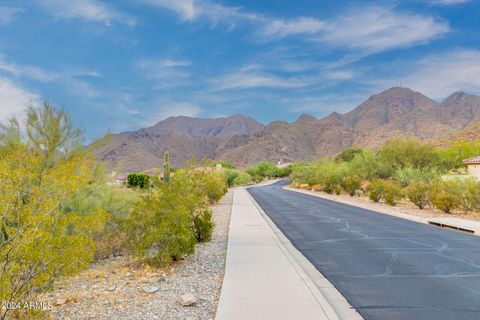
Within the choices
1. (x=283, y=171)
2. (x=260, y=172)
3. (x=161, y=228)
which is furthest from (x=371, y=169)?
(x=283, y=171)

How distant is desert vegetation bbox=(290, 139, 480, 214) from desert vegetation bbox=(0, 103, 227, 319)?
14841 millimetres

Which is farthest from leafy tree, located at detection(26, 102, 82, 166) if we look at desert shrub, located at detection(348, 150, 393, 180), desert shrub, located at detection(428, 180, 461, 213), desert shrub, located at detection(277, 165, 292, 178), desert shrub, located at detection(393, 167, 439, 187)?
desert shrub, located at detection(277, 165, 292, 178)

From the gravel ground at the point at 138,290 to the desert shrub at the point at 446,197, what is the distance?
633 inches

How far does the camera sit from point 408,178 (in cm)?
3547

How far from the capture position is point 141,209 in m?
9.91

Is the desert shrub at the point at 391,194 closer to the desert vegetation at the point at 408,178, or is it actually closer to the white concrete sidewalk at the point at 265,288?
the desert vegetation at the point at 408,178

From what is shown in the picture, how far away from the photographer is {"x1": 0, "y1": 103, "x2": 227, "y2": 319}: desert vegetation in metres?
5.11

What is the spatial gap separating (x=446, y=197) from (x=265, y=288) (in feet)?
59.6

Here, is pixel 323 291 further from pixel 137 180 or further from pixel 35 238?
pixel 137 180

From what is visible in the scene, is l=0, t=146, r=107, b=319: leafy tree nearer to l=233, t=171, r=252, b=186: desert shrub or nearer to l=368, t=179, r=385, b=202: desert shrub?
l=368, t=179, r=385, b=202: desert shrub

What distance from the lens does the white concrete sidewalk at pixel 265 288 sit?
6.16 m

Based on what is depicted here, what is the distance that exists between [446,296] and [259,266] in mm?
3711

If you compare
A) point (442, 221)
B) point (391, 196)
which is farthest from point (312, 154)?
point (442, 221)

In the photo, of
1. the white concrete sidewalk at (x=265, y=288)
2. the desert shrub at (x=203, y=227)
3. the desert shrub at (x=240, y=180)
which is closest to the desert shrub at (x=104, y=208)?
the desert shrub at (x=203, y=227)
